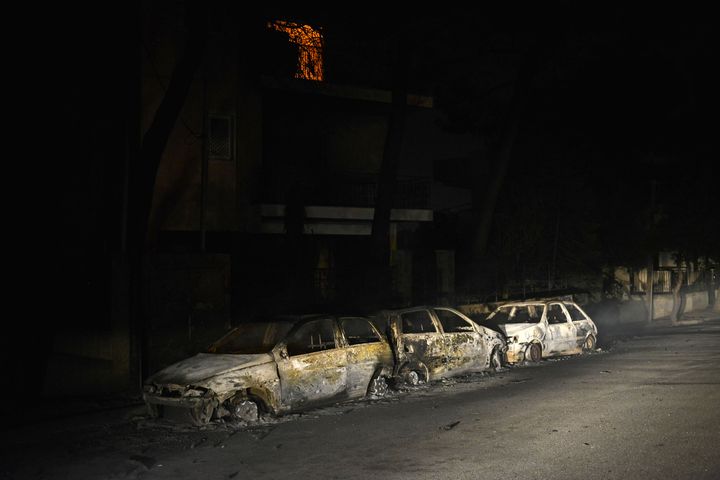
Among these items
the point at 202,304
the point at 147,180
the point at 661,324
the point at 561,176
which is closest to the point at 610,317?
the point at 661,324

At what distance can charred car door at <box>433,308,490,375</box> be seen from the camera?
572 inches

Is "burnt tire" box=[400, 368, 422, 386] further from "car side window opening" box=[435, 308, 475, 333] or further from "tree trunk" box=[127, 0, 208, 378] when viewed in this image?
"tree trunk" box=[127, 0, 208, 378]

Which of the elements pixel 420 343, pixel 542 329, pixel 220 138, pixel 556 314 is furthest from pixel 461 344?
pixel 220 138

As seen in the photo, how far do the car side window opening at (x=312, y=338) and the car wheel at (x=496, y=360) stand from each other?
4.51 metres

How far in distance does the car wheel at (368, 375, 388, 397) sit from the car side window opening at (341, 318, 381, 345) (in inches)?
24.6

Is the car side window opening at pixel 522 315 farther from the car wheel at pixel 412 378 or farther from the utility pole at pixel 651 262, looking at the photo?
the utility pole at pixel 651 262

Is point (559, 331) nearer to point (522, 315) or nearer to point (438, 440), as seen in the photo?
point (522, 315)

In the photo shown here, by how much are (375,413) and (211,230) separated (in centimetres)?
1046

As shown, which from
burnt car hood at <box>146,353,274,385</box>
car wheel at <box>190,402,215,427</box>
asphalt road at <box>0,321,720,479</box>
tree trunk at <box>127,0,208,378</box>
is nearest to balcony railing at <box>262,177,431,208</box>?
tree trunk at <box>127,0,208,378</box>

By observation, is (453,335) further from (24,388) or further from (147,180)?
(24,388)

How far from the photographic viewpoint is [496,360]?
1559 cm

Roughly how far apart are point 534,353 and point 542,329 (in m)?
0.61

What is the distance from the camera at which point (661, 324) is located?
31.8 meters

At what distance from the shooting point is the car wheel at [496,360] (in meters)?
15.5
